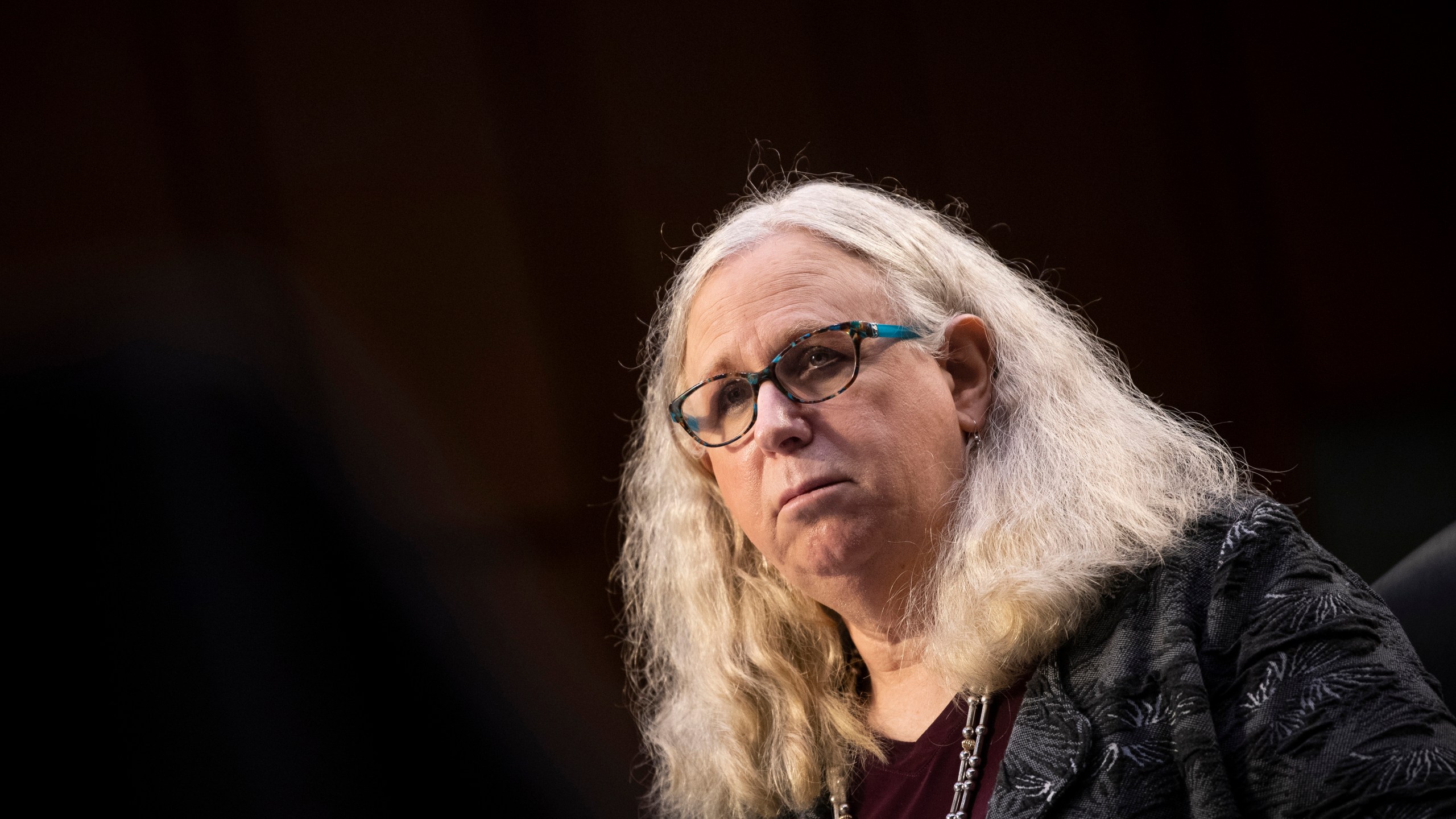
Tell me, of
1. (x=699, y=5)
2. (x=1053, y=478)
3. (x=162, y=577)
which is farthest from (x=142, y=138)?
(x=1053, y=478)

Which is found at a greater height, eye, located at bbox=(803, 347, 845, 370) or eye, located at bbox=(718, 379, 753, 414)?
eye, located at bbox=(803, 347, 845, 370)

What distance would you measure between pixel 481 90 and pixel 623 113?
0.31 m

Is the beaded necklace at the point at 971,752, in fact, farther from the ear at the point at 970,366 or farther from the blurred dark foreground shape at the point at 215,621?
the blurred dark foreground shape at the point at 215,621

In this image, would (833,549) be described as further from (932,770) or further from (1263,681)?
(1263,681)

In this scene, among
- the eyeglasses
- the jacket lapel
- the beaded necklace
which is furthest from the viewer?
the eyeglasses

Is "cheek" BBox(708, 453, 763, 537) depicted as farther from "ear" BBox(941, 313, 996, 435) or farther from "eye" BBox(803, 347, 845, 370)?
"ear" BBox(941, 313, 996, 435)

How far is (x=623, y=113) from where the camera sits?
225 centimetres

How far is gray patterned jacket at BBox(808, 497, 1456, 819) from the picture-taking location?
2.91 feet

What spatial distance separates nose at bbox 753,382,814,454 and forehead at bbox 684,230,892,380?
59 mm

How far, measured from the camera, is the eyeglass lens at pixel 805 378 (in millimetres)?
1281

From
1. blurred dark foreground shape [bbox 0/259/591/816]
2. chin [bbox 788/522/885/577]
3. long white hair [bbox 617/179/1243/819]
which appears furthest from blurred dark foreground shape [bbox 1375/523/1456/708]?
blurred dark foreground shape [bbox 0/259/591/816]

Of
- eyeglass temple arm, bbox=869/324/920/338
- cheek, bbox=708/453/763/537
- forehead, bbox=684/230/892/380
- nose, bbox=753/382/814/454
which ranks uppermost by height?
forehead, bbox=684/230/892/380

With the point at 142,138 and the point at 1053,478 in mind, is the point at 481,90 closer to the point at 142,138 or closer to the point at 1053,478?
the point at 142,138

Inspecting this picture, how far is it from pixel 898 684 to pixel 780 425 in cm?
41
